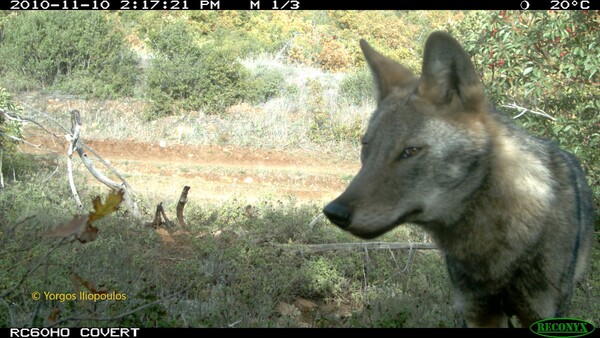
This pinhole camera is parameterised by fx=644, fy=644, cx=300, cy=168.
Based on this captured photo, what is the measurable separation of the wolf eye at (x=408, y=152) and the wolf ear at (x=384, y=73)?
632mm

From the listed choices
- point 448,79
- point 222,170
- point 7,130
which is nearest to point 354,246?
point 448,79

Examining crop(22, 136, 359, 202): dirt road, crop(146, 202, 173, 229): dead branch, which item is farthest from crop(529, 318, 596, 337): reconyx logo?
crop(22, 136, 359, 202): dirt road

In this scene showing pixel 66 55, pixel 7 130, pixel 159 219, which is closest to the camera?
pixel 159 219

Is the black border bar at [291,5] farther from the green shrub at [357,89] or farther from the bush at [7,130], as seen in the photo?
the green shrub at [357,89]

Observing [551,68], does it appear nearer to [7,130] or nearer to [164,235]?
[164,235]

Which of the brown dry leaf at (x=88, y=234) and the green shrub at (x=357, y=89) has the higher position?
the brown dry leaf at (x=88, y=234)

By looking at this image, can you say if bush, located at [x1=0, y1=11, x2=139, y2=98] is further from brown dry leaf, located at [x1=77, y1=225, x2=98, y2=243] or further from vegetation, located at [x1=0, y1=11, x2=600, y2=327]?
brown dry leaf, located at [x1=77, y1=225, x2=98, y2=243]

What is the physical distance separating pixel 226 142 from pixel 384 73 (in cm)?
1070

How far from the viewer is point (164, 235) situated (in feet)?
23.4


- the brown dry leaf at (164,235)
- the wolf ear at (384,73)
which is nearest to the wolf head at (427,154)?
the wolf ear at (384,73)

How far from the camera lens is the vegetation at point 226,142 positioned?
192 inches

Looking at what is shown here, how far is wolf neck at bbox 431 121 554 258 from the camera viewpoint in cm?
321

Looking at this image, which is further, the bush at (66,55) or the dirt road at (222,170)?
the bush at (66,55)

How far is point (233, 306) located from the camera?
4988mm
